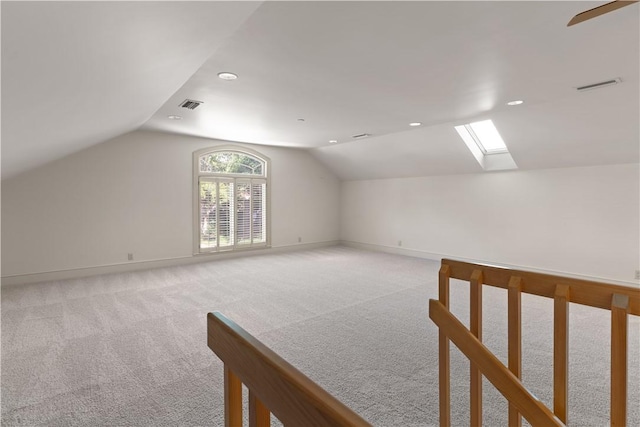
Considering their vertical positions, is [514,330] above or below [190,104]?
below

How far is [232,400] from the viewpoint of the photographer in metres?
0.76

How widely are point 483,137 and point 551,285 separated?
4.96m

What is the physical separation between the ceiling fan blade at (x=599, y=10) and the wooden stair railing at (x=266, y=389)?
2.63 m

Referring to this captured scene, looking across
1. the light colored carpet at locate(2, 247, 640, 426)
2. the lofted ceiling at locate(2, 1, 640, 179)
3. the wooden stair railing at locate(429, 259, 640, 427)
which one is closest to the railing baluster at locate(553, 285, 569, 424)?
the wooden stair railing at locate(429, 259, 640, 427)

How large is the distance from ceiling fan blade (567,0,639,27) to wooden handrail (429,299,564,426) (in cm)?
198

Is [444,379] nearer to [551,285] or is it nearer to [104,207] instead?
[551,285]

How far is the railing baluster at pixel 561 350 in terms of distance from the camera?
1.35 metres

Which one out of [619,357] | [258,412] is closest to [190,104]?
[258,412]

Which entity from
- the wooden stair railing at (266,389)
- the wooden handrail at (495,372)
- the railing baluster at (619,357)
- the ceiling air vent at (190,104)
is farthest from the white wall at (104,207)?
the railing baluster at (619,357)

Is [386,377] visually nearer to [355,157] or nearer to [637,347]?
[637,347]

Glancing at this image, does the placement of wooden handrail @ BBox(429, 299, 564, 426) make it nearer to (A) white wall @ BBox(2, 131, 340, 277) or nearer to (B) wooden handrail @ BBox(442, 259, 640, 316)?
(B) wooden handrail @ BBox(442, 259, 640, 316)

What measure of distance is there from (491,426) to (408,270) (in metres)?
3.96

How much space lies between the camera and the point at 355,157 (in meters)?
7.30

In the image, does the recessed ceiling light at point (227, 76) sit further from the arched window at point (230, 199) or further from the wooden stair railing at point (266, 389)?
the arched window at point (230, 199)
